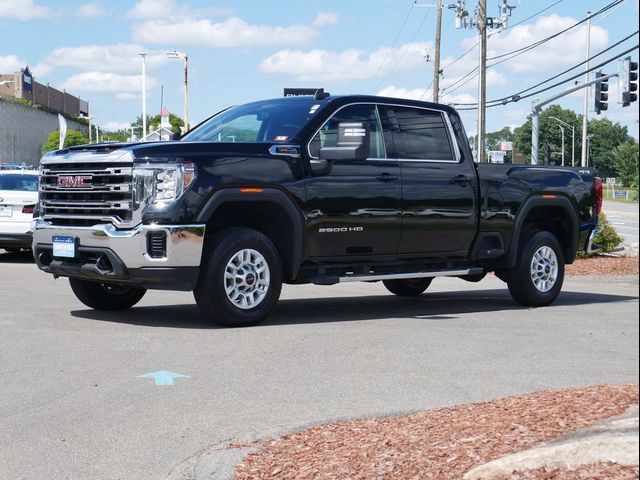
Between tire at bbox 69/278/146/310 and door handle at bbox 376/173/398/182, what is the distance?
2.81 metres

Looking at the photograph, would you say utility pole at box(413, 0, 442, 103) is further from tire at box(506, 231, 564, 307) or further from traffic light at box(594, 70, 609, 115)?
tire at box(506, 231, 564, 307)

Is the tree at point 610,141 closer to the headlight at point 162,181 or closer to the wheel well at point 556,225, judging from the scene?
the wheel well at point 556,225

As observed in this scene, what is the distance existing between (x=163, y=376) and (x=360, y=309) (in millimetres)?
4590

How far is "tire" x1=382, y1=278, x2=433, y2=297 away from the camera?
13.3 metres

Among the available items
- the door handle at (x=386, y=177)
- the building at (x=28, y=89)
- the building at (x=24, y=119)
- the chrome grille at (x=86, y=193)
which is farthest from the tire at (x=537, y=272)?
the building at (x=28, y=89)

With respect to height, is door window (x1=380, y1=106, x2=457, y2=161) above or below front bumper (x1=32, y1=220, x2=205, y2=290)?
above

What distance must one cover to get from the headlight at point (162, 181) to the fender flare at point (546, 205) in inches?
163

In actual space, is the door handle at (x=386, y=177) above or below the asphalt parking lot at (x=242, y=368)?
above

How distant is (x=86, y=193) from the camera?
9633mm

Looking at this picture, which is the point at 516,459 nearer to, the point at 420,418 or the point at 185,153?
the point at 420,418

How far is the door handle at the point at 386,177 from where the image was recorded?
33.7 ft

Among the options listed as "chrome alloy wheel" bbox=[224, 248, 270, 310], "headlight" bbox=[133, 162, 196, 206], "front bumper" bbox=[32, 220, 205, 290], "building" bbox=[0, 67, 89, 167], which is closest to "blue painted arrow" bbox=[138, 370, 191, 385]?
"front bumper" bbox=[32, 220, 205, 290]

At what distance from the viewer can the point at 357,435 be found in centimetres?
538

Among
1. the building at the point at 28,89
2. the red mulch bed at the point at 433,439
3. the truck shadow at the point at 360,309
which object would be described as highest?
the building at the point at 28,89
